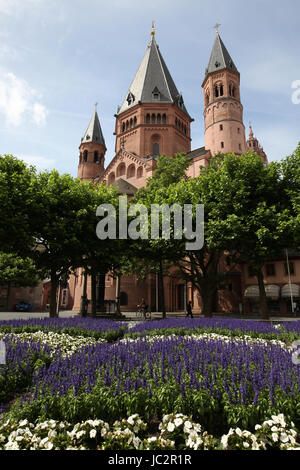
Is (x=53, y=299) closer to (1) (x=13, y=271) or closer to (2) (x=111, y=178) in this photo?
(1) (x=13, y=271)

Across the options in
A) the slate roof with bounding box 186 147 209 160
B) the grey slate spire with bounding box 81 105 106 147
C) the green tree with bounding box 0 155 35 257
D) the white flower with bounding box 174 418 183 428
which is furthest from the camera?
the grey slate spire with bounding box 81 105 106 147

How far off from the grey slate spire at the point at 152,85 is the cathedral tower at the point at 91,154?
27.7 feet

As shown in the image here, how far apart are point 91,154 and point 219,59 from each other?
29.4m

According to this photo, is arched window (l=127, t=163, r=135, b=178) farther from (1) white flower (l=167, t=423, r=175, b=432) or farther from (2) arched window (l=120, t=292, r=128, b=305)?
(1) white flower (l=167, t=423, r=175, b=432)

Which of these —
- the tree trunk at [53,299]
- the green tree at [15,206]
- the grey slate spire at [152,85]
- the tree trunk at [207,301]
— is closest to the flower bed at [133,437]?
the green tree at [15,206]

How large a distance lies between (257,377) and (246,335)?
6.51 metres

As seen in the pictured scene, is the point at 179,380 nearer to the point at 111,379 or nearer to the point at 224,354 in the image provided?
the point at 111,379

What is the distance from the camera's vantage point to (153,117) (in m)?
51.2

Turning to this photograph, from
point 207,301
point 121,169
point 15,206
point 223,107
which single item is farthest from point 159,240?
point 223,107

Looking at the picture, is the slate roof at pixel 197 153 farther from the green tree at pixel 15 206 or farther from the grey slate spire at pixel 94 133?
the green tree at pixel 15 206

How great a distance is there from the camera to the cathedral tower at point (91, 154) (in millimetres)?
59753

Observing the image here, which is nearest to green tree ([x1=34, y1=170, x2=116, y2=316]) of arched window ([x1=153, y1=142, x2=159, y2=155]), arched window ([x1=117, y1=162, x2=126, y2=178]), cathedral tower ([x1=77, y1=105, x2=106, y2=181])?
arched window ([x1=117, y1=162, x2=126, y2=178])

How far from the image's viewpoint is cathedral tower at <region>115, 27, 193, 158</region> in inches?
1939
